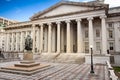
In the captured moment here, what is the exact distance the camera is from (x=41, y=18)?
108 ft

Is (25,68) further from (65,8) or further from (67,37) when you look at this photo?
(65,8)

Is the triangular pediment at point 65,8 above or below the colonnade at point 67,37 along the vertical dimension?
above

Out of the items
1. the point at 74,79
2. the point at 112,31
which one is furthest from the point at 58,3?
the point at 74,79

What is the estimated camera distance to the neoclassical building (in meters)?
26.3

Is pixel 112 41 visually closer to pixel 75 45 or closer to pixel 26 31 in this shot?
pixel 75 45

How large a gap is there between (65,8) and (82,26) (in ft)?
22.0

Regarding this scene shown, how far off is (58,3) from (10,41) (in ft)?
87.7

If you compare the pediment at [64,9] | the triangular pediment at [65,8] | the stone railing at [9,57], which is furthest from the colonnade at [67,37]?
the stone railing at [9,57]

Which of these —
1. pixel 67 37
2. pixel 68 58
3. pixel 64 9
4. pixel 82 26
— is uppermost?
pixel 64 9

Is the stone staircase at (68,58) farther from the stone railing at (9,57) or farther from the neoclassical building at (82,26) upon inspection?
the stone railing at (9,57)

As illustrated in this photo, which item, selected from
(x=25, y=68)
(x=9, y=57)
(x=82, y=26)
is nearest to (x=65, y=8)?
(x=82, y=26)

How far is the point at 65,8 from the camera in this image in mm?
30656

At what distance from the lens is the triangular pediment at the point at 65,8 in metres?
27.4

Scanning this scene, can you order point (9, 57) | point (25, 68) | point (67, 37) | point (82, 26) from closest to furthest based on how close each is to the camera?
point (25, 68) → point (67, 37) → point (82, 26) → point (9, 57)
